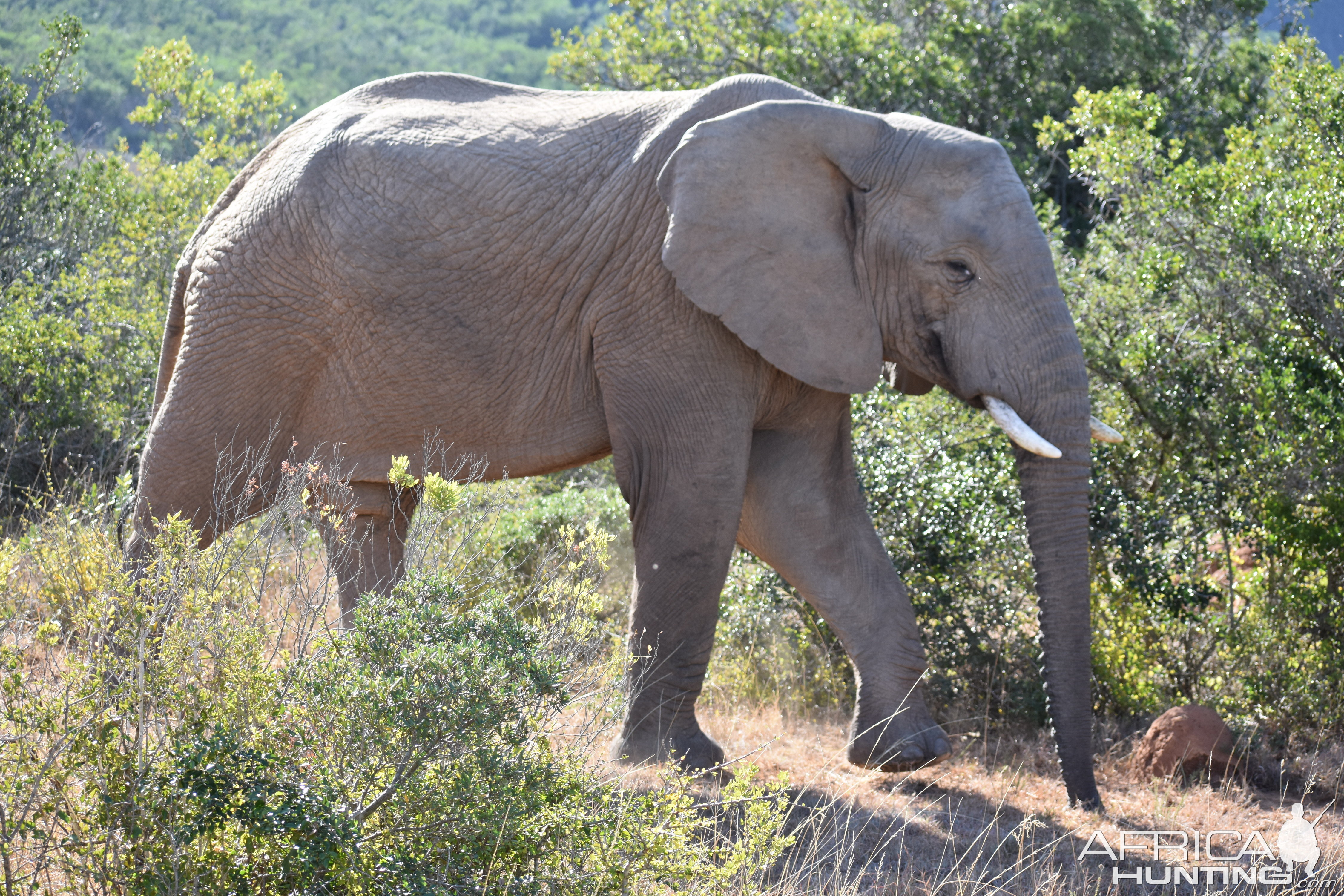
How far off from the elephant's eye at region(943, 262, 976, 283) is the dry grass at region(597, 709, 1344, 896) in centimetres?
221

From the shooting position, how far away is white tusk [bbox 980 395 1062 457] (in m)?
5.63

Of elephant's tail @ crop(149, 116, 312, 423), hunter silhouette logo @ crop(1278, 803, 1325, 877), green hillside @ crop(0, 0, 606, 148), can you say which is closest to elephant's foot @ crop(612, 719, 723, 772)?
hunter silhouette logo @ crop(1278, 803, 1325, 877)

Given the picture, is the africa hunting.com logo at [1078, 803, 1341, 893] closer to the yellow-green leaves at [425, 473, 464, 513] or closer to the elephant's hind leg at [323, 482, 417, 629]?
the yellow-green leaves at [425, 473, 464, 513]

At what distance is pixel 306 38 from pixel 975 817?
4527 centimetres

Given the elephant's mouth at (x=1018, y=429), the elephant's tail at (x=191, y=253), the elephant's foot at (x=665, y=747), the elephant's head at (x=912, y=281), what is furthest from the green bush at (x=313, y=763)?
the elephant's tail at (x=191, y=253)

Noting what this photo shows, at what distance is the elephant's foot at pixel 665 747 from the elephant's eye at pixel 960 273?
7.76ft

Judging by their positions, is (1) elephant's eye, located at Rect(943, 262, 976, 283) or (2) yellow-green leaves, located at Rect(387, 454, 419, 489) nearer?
(2) yellow-green leaves, located at Rect(387, 454, 419, 489)

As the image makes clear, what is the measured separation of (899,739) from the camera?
20.1 ft

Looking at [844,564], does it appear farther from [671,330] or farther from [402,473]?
[402,473]

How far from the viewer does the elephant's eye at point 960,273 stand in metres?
5.88

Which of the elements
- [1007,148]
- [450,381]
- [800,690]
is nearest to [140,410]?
[450,381]

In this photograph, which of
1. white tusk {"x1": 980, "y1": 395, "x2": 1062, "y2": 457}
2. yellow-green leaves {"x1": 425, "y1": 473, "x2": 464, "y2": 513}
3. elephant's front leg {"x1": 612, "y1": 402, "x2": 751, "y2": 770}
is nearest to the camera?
yellow-green leaves {"x1": 425, "y1": 473, "x2": 464, "y2": 513}

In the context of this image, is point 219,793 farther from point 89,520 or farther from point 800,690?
point 89,520

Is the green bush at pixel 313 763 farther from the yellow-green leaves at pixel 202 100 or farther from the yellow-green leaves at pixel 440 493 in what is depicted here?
the yellow-green leaves at pixel 202 100
